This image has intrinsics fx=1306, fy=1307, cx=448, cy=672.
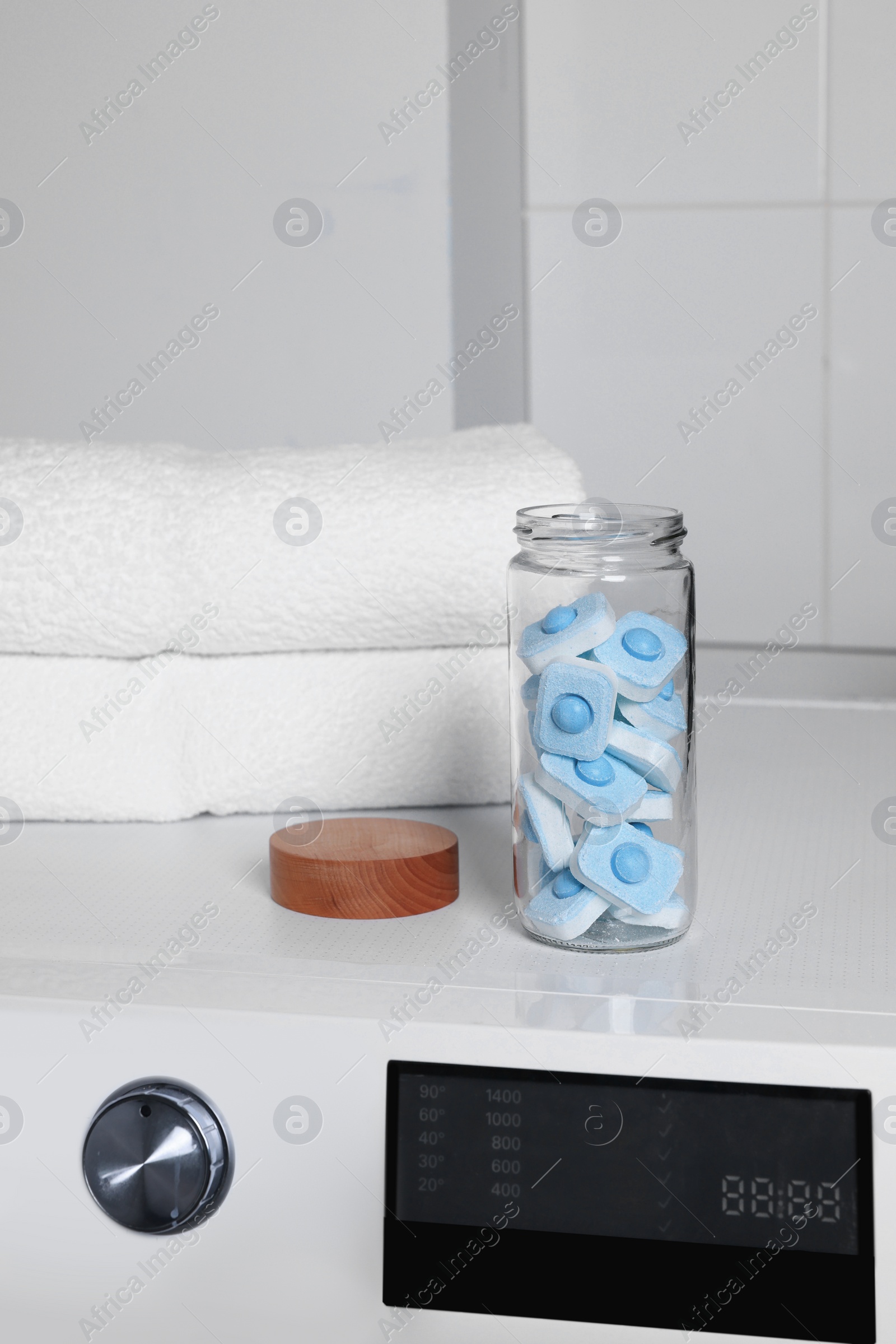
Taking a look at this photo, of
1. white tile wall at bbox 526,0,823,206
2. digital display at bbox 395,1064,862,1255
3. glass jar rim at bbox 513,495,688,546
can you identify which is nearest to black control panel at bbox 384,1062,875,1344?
digital display at bbox 395,1064,862,1255

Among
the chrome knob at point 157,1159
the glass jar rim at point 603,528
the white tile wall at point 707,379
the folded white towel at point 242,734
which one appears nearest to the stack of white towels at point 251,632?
the folded white towel at point 242,734

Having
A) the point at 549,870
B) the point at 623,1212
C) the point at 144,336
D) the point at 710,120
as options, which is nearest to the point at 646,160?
the point at 710,120

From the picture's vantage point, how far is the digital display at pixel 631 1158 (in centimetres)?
40

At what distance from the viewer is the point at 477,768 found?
0.65 meters

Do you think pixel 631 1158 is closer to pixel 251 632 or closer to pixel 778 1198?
pixel 778 1198

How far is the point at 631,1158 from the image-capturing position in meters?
0.41

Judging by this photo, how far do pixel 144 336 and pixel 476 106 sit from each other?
381mm

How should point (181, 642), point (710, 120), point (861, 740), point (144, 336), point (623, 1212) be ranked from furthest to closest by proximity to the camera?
point (144, 336) → point (710, 120) → point (861, 740) → point (181, 642) → point (623, 1212)

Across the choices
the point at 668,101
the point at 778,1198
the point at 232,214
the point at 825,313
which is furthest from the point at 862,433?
the point at 778,1198

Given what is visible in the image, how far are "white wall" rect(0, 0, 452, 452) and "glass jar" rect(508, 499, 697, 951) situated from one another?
78 centimetres

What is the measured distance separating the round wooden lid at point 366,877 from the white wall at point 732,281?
68 cm

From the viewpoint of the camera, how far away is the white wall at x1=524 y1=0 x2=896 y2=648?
3.60ft

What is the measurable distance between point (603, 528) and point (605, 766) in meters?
0.10

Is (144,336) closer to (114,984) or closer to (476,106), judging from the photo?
(476,106)
